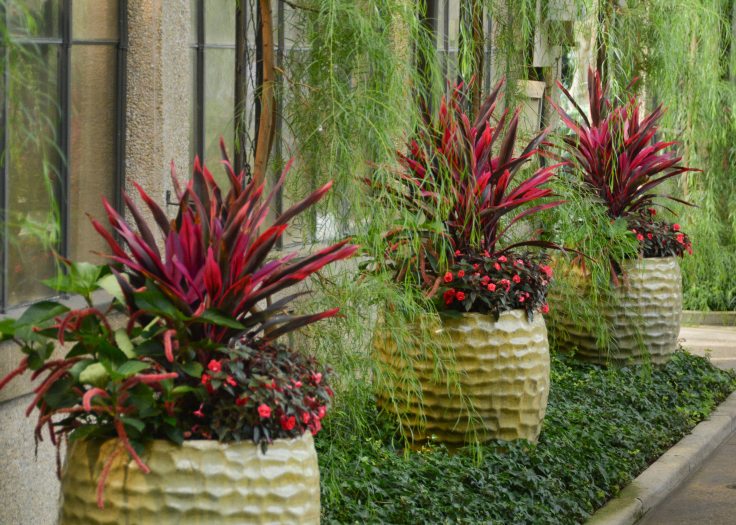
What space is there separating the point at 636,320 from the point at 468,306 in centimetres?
312

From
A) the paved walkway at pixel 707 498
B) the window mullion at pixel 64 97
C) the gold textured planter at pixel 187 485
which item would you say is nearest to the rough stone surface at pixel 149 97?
the window mullion at pixel 64 97

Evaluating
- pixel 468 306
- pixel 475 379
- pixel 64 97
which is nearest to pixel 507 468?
pixel 475 379

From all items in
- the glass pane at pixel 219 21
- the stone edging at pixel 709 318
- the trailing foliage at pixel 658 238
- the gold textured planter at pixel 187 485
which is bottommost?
the stone edging at pixel 709 318

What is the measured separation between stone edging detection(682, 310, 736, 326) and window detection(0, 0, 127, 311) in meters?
9.85

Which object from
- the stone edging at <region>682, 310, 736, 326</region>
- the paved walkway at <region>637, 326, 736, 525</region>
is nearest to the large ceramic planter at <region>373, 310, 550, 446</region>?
the paved walkway at <region>637, 326, 736, 525</region>

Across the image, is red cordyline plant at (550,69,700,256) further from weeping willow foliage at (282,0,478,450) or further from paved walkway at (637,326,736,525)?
weeping willow foliage at (282,0,478,450)

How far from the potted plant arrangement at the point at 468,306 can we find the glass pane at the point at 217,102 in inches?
42.7

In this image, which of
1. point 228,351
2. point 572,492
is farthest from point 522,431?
point 228,351

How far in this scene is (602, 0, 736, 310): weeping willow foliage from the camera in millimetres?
9812

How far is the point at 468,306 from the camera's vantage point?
641 cm

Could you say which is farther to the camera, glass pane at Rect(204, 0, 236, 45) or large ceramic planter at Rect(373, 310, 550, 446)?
glass pane at Rect(204, 0, 236, 45)

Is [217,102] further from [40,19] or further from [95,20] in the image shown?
[40,19]

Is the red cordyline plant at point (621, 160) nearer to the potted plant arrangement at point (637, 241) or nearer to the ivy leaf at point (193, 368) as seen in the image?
the potted plant arrangement at point (637, 241)

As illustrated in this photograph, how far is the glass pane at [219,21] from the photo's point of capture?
22.1 feet
